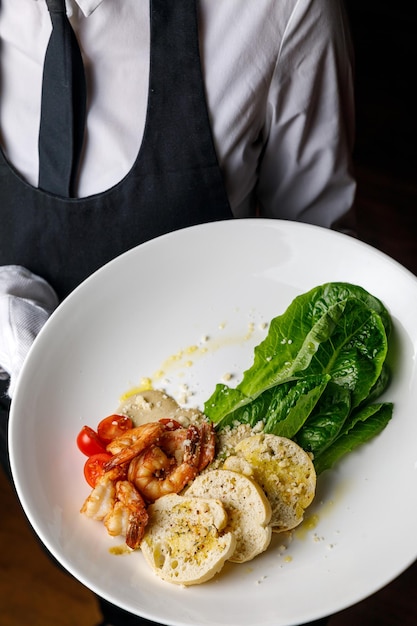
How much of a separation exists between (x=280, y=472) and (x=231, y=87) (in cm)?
65

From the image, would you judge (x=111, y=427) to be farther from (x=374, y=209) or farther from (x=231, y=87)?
(x=374, y=209)

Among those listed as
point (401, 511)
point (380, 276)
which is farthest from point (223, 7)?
point (401, 511)

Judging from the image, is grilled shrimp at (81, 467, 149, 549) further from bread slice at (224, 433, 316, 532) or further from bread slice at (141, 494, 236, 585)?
bread slice at (224, 433, 316, 532)

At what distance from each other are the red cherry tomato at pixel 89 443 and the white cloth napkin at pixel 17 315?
0.19m

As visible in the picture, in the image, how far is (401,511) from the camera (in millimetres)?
1242

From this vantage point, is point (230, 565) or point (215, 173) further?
point (215, 173)

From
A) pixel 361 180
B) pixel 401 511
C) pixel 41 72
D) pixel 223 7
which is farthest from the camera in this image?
pixel 361 180

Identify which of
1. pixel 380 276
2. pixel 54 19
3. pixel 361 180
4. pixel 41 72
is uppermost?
pixel 54 19

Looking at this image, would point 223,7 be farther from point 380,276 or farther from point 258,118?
point 380,276

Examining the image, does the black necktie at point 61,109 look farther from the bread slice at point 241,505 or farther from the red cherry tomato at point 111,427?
the bread slice at point 241,505

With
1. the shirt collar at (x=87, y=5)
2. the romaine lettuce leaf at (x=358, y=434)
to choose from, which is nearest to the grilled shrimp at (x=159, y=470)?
the romaine lettuce leaf at (x=358, y=434)

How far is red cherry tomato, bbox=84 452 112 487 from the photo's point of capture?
132cm

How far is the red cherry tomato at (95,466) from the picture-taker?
132 centimetres

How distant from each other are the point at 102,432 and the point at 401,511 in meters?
0.49
